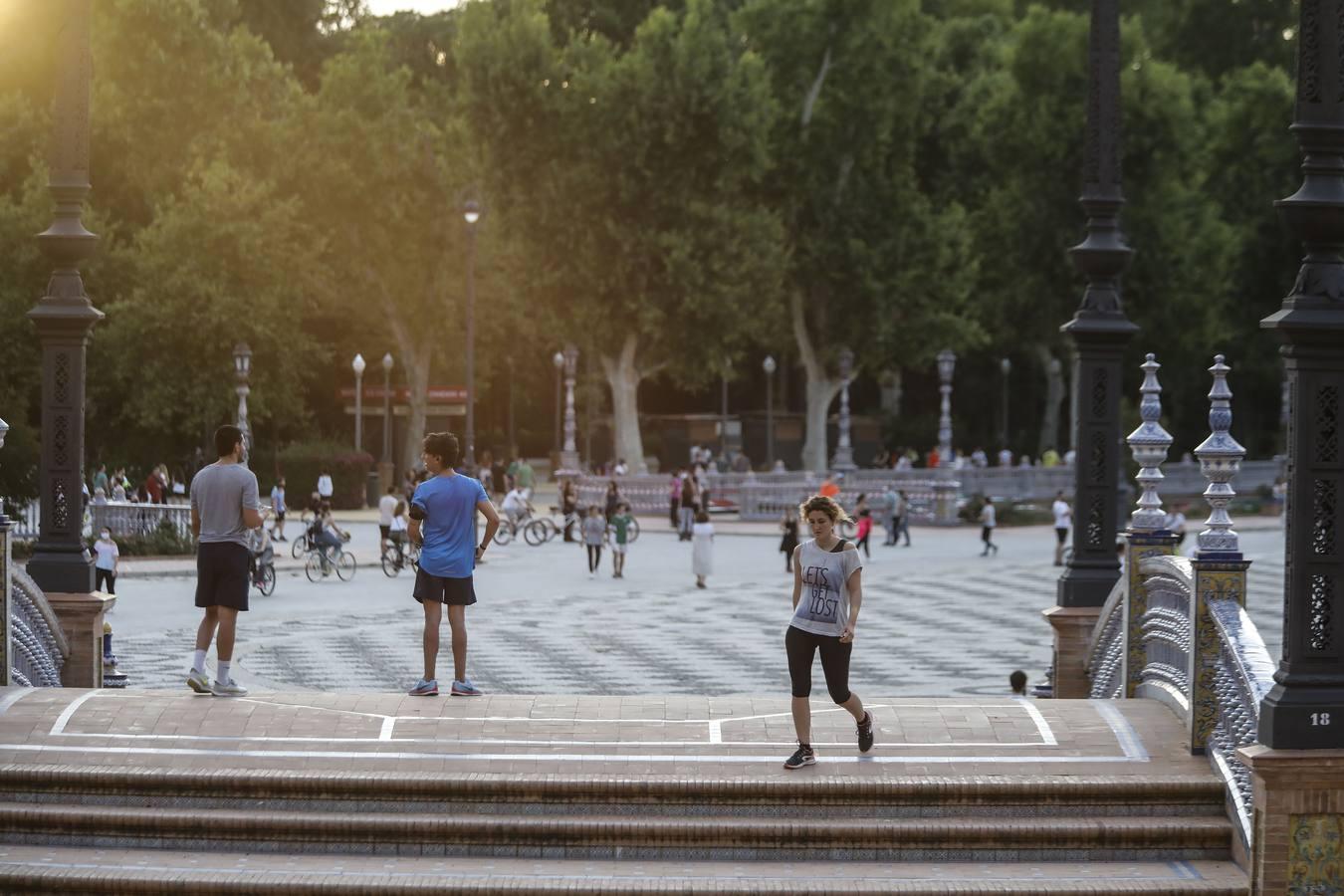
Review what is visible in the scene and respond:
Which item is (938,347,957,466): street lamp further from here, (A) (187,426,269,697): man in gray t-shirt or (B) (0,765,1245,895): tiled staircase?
(B) (0,765,1245,895): tiled staircase

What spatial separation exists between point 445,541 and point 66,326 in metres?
2.99

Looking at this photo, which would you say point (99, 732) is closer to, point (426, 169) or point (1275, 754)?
point (1275, 754)

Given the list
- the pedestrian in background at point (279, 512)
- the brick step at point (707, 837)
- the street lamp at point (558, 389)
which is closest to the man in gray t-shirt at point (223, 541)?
the brick step at point (707, 837)

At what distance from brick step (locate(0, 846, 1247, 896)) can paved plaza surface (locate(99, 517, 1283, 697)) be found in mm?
7893

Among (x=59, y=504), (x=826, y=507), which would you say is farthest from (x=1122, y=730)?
(x=59, y=504)

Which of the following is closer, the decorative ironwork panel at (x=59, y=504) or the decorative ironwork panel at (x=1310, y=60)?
the decorative ironwork panel at (x=1310, y=60)

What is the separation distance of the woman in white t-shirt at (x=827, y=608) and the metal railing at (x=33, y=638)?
494 centimetres

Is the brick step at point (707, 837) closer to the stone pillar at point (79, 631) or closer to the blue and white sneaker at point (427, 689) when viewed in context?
the blue and white sneaker at point (427, 689)

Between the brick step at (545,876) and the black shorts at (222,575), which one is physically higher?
the black shorts at (222,575)

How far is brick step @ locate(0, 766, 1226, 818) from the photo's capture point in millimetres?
10164

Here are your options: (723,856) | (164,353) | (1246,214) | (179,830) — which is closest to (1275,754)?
(723,856)

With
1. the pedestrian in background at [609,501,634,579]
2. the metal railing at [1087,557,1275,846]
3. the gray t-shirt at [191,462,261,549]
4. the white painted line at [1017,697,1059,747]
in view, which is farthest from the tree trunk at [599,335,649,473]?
the white painted line at [1017,697,1059,747]

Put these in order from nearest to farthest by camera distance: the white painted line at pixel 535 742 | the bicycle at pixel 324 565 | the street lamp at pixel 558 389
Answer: the white painted line at pixel 535 742 < the bicycle at pixel 324 565 < the street lamp at pixel 558 389

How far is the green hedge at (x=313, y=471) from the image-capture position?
52.6 m
